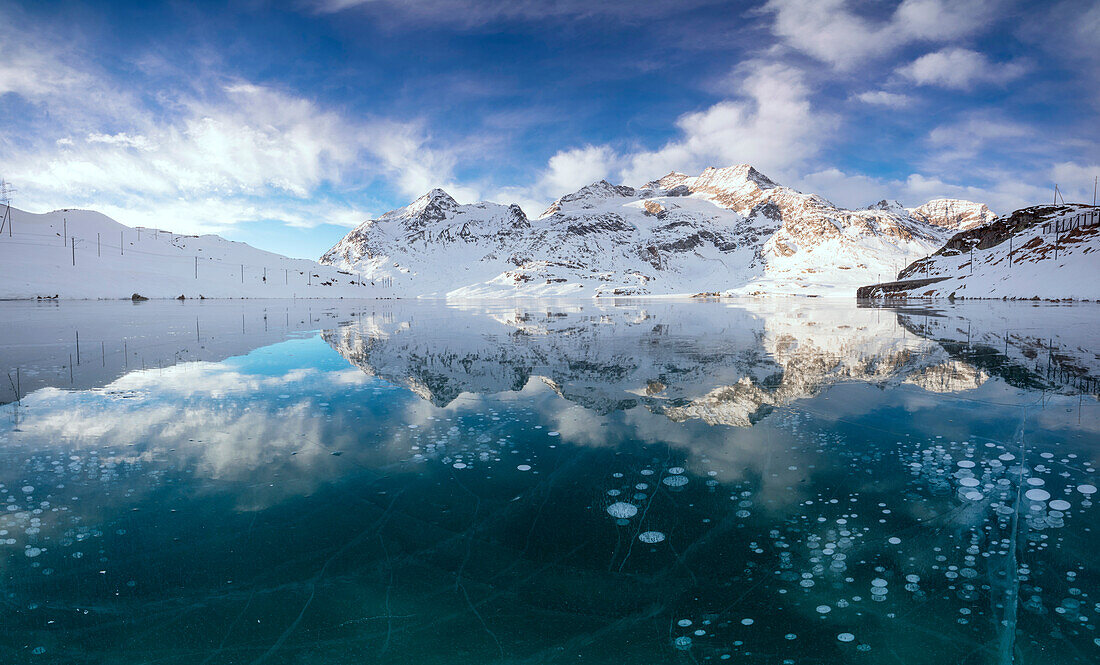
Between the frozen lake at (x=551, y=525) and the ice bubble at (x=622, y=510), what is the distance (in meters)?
0.03

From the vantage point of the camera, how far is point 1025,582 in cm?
394

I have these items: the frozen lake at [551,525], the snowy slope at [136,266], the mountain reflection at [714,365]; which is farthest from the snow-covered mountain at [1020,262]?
the snowy slope at [136,266]

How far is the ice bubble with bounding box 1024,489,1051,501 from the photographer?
17.7 ft

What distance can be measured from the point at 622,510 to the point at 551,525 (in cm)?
80

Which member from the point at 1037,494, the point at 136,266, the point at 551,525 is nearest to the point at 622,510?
the point at 551,525

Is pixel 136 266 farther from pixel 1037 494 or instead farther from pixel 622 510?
pixel 1037 494

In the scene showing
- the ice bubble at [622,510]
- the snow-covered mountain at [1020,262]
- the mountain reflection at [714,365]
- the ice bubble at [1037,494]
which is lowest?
the ice bubble at [622,510]

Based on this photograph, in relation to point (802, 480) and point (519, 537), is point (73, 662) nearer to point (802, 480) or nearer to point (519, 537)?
point (519, 537)

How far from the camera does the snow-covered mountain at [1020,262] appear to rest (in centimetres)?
7800

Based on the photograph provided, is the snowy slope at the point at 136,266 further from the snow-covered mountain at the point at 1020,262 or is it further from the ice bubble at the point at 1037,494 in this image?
the snow-covered mountain at the point at 1020,262

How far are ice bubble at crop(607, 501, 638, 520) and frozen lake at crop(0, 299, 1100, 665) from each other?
0.03 m

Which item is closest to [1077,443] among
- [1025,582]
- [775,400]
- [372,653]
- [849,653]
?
[775,400]

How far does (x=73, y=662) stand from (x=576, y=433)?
587 cm

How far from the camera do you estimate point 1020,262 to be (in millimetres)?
94250
